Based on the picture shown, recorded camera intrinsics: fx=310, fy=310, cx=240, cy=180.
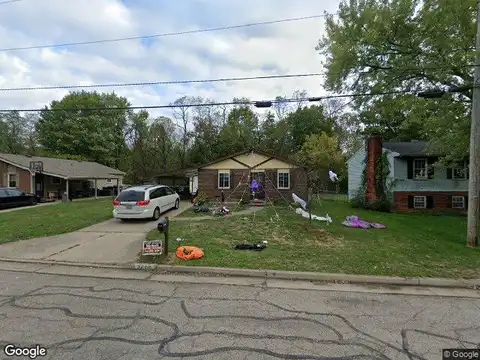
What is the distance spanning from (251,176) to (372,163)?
8714 millimetres

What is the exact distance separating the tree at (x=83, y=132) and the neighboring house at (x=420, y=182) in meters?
36.4

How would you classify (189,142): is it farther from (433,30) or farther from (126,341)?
(126,341)

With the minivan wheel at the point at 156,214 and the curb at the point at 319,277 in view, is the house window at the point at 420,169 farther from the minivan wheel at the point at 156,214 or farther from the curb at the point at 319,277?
the minivan wheel at the point at 156,214

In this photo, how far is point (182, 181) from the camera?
32.1m

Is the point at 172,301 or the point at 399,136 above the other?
the point at 399,136

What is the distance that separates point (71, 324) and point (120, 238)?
6.25m

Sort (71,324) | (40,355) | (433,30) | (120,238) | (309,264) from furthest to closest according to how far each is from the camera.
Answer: (433,30), (120,238), (309,264), (71,324), (40,355)

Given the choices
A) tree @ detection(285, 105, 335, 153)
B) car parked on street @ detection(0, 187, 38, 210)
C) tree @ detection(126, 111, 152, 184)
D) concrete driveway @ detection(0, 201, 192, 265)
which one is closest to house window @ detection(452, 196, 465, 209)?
concrete driveway @ detection(0, 201, 192, 265)

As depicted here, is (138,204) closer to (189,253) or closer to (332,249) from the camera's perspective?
(189,253)

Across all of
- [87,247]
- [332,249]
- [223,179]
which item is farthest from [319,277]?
[223,179]

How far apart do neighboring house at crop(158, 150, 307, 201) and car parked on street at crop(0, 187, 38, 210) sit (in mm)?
12797

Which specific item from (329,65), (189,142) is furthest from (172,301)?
(189,142)

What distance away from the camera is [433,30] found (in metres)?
11.4

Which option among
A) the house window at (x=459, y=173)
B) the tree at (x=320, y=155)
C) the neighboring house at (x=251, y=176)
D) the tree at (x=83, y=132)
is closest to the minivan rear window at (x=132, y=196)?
the neighboring house at (x=251, y=176)
